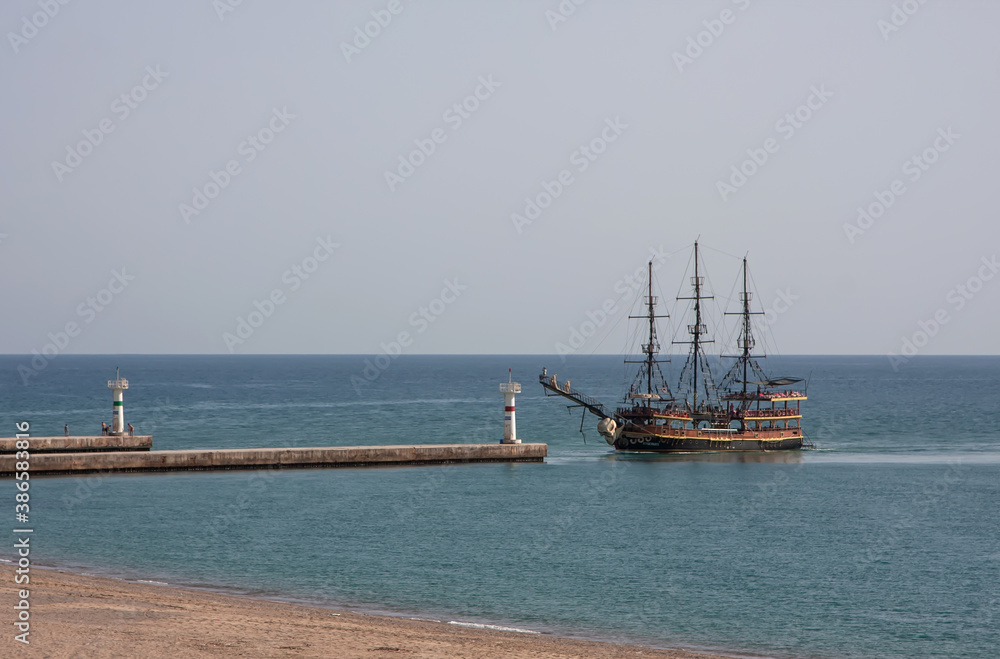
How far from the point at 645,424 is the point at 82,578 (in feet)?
150

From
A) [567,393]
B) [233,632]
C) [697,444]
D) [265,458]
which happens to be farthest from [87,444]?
[233,632]

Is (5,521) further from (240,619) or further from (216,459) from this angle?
(240,619)

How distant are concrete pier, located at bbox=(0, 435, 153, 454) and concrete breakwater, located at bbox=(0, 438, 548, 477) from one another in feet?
1.79

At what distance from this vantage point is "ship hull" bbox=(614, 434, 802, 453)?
220 ft

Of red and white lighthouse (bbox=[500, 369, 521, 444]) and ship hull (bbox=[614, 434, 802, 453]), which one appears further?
ship hull (bbox=[614, 434, 802, 453])

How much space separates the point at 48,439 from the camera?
185ft

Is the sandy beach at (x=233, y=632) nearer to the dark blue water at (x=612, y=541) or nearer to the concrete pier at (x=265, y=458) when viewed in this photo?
the dark blue water at (x=612, y=541)

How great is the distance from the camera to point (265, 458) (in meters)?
53.1

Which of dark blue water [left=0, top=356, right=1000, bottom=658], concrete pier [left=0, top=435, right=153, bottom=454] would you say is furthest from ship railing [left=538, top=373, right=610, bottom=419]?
concrete pier [left=0, top=435, right=153, bottom=454]

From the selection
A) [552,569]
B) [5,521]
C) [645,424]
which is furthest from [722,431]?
[5,521]

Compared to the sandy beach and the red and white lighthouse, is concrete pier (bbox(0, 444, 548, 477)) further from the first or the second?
the sandy beach

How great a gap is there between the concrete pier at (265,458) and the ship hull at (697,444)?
34.2ft

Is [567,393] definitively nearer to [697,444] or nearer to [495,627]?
[697,444]

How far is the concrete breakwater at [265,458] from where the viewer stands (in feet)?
162
